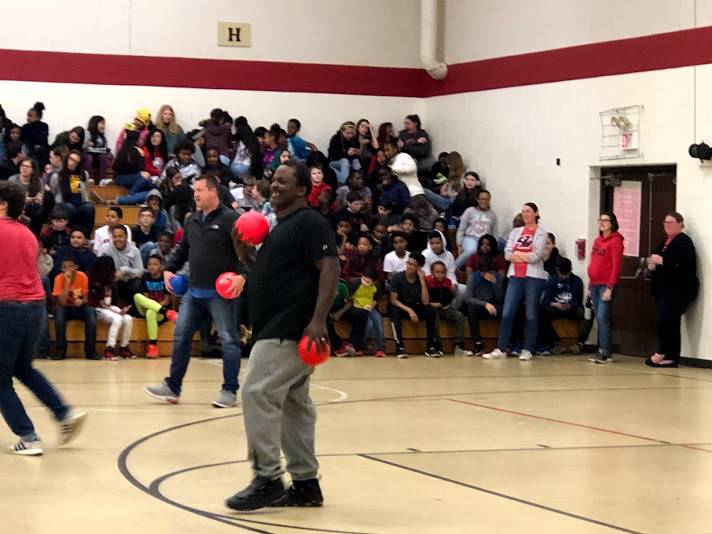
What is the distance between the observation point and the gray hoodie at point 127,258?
16406 mm

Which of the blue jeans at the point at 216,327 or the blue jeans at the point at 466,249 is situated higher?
the blue jeans at the point at 466,249

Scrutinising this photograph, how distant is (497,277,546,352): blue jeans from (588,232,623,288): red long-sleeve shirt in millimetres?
717

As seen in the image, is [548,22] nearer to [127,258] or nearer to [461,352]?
[461,352]

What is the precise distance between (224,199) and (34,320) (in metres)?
3.63

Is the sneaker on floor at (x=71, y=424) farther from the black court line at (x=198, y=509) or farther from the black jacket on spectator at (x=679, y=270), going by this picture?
the black jacket on spectator at (x=679, y=270)

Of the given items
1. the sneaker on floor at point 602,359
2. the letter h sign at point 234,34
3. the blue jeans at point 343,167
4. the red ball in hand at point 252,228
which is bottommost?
the sneaker on floor at point 602,359

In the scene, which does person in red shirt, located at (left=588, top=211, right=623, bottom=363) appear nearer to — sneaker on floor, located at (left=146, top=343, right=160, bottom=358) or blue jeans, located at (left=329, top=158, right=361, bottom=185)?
blue jeans, located at (left=329, top=158, right=361, bottom=185)

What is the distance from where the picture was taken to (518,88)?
65.1 feet

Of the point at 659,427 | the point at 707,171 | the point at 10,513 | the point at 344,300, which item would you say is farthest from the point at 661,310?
the point at 10,513

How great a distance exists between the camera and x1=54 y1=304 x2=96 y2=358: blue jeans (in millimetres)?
15500

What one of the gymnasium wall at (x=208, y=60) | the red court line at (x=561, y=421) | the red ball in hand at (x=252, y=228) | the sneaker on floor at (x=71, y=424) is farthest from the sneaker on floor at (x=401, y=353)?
the red ball in hand at (x=252, y=228)

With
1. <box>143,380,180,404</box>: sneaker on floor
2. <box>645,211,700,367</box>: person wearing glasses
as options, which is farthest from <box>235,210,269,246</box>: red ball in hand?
<box>645,211,700,367</box>: person wearing glasses

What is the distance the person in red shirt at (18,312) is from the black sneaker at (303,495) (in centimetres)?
227

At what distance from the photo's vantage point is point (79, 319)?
1580cm
